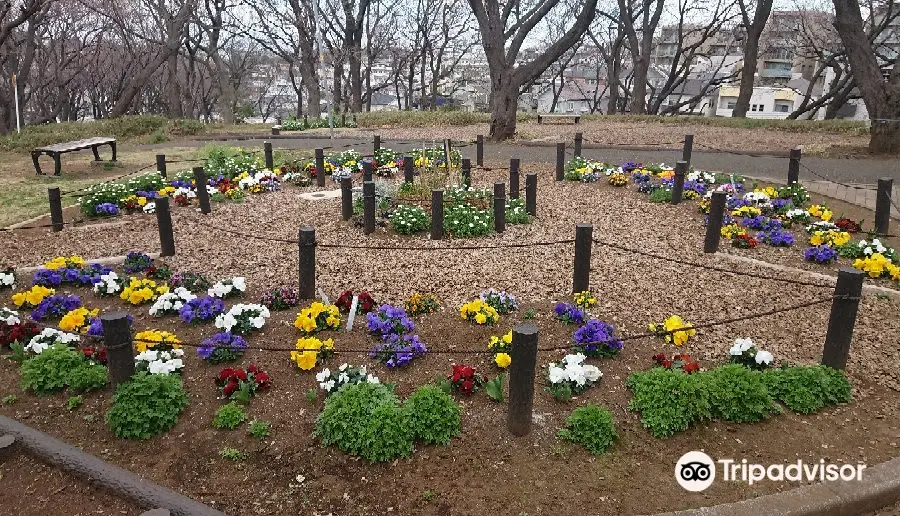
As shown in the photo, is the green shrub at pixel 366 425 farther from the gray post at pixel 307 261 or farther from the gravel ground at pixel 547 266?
the gravel ground at pixel 547 266

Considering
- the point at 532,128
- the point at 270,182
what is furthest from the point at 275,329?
the point at 532,128

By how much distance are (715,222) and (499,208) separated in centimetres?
258

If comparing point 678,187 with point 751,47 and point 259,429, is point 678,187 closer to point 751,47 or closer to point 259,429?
point 259,429

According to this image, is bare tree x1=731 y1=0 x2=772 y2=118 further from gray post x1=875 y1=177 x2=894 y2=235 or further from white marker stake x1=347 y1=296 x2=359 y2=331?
white marker stake x1=347 y1=296 x2=359 y2=331

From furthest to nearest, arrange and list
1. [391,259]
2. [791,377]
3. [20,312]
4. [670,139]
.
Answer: [670,139], [391,259], [20,312], [791,377]

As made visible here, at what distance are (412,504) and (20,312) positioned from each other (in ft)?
14.7

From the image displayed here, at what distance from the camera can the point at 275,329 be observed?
5.34 meters

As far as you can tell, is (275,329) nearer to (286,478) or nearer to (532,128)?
(286,478)

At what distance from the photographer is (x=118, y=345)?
154 inches

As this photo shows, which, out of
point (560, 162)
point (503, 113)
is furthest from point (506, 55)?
point (560, 162)

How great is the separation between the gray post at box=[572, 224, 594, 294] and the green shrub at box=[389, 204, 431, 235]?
270 centimetres

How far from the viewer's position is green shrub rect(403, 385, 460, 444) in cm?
376

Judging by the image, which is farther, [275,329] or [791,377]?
[275,329]

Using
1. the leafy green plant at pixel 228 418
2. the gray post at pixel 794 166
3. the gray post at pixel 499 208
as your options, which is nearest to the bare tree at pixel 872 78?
the gray post at pixel 794 166
